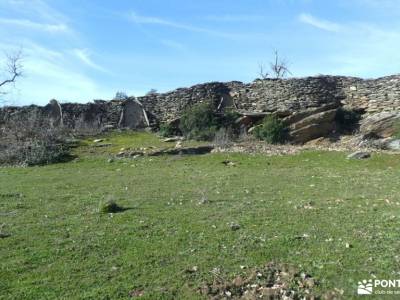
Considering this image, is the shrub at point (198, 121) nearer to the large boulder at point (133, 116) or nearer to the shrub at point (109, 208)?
the large boulder at point (133, 116)

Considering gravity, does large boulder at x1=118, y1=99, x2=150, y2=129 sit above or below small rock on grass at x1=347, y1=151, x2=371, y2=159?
above

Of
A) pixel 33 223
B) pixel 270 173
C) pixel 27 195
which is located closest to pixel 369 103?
pixel 270 173

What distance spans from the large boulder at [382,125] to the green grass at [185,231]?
7722 millimetres

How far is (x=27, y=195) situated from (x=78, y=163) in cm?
808

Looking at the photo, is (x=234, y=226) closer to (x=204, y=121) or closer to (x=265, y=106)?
(x=204, y=121)

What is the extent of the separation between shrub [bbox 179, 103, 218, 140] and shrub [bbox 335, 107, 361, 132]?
6522 millimetres

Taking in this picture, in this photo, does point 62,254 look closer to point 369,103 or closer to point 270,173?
point 270,173

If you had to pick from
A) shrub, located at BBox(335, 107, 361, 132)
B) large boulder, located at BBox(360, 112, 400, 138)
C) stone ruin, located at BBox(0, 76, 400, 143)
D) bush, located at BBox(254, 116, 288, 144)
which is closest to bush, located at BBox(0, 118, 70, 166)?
stone ruin, located at BBox(0, 76, 400, 143)

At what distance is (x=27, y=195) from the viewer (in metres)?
13.8

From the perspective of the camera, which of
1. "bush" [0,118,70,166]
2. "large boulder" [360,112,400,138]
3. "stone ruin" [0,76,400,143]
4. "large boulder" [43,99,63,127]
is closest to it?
"bush" [0,118,70,166]

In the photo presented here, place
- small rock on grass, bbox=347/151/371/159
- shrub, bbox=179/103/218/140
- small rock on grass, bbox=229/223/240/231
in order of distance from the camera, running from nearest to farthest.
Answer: small rock on grass, bbox=229/223/240/231 → small rock on grass, bbox=347/151/371/159 → shrub, bbox=179/103/218/140

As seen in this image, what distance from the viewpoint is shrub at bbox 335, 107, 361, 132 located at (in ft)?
85.8

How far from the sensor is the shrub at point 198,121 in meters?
27.3

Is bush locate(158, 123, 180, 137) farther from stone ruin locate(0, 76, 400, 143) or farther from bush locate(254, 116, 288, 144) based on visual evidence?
bush locate(254, 116, 288, 144)
